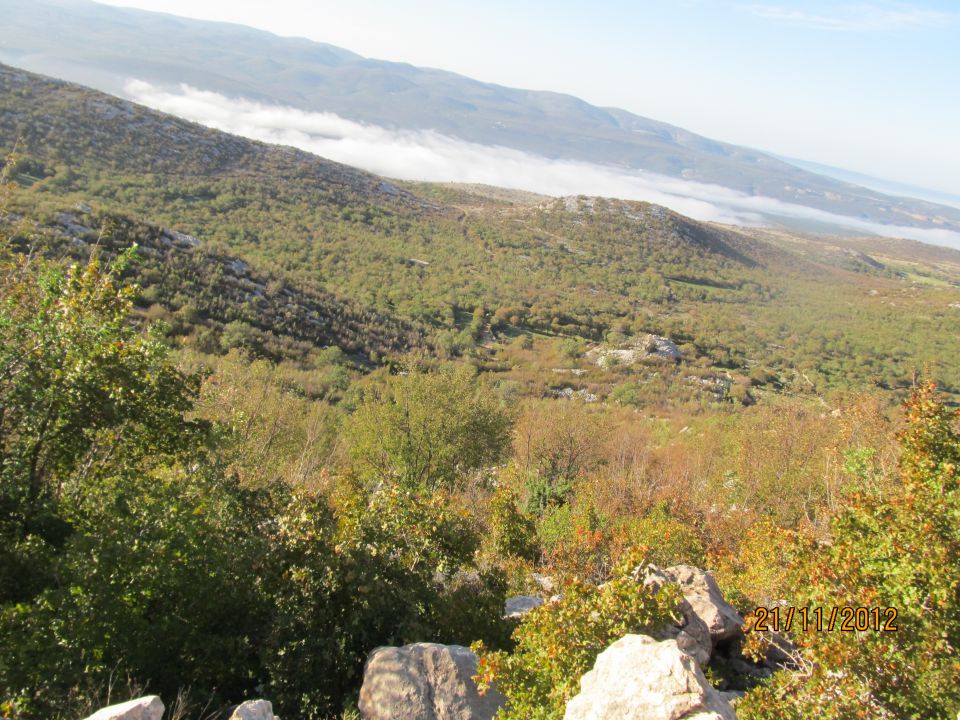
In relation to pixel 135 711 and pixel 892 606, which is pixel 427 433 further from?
pixel 135 711

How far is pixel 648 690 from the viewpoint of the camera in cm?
520

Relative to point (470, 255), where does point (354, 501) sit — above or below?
above

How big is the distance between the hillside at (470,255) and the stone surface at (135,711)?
135 ft

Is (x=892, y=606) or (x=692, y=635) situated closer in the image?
(x=892, y=606)

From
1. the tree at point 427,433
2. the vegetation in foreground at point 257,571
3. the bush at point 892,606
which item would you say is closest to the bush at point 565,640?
the vegetation in foreground at point 257,571

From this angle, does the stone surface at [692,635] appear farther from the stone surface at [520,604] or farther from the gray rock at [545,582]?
the gray rock at [545,582]

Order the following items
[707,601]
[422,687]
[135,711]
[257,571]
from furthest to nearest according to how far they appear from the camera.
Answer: [707,601] → [257,571] → [422,687] → [135,711]

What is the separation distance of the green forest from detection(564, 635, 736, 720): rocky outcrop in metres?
0.78

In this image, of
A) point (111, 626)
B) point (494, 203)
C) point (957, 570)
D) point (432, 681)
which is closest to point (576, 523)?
point (432, 681)

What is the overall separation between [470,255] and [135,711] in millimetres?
96387

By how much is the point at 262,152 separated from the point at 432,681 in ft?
354

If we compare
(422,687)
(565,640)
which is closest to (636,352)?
(422,687)

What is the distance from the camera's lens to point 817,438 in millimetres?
25797

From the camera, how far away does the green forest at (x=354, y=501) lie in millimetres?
6504
